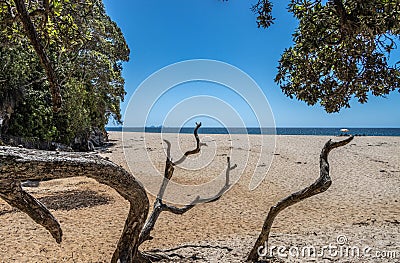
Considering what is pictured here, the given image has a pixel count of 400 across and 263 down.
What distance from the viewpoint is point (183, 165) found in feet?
65.5

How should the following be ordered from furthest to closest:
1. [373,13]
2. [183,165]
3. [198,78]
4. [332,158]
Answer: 1. [332,158]
2. [183,165]
3. [198,78]
4. [373,13]

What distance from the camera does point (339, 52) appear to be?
4258 millimetres

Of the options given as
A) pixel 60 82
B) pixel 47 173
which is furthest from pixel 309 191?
pixel 60 82

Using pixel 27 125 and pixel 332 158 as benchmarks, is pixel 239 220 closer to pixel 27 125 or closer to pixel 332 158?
pixel 27 125

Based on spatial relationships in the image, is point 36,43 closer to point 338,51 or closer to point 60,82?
point 338,51

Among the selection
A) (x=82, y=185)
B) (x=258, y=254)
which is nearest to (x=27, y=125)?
(x=82, y=185)

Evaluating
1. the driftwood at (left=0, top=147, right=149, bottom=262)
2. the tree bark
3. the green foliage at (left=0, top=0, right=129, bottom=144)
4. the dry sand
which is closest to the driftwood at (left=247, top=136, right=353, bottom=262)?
the dry sand

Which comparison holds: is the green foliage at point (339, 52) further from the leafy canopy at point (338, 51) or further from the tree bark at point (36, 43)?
the tree bark at point (36, 43)

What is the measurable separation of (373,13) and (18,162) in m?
3.60
